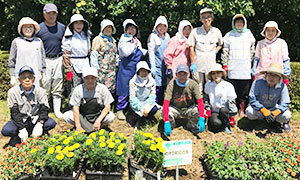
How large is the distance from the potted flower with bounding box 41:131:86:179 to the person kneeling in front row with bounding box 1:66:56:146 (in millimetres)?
766

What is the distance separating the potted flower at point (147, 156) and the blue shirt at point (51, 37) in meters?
2.31

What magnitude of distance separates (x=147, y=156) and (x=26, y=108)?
1990mm

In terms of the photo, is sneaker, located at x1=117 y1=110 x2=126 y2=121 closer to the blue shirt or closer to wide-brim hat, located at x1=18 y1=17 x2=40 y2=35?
the blue shirt

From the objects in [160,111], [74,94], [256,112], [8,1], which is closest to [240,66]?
[256,112]

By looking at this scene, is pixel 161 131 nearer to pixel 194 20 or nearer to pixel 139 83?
pixel 139 83

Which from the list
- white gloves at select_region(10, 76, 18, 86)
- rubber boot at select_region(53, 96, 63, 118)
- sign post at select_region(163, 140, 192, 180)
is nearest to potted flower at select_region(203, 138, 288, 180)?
sign post at select_region(163, 140, 192, 180)

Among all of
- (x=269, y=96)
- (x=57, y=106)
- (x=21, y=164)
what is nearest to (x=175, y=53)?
(x=269, y=96)

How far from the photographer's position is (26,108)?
423 cm

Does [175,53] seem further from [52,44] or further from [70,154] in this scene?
[70,154]

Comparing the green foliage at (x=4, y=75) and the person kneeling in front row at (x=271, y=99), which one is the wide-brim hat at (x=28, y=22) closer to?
the green foliage at (x=4, y=75)

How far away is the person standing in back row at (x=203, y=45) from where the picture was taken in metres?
5.04

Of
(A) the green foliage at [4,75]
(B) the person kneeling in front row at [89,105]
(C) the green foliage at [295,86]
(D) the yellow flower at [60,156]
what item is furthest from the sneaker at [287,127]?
(A) the green foliage at [4,75]

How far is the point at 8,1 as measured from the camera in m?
6.02

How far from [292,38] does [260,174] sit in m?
4.33
